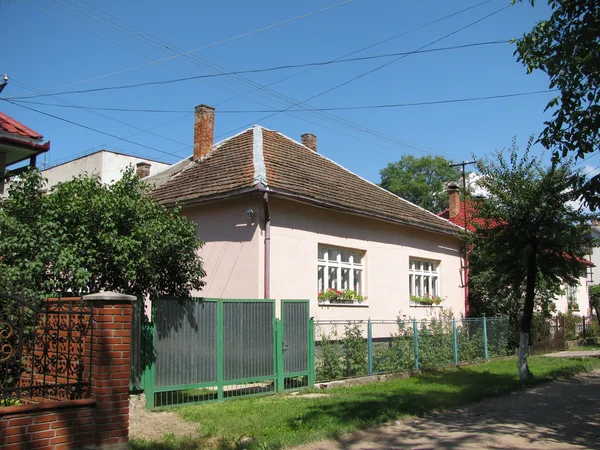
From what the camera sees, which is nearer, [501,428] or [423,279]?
[501,428]

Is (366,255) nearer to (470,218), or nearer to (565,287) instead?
(470,218)

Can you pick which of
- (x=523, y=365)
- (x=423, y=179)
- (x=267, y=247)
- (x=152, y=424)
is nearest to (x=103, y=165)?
(x=267, y=247)

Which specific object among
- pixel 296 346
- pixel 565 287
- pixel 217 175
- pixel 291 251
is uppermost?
pixel 217 175

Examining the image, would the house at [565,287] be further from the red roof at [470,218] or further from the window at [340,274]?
the window at [340,274]

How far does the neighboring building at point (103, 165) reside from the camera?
1310 inches

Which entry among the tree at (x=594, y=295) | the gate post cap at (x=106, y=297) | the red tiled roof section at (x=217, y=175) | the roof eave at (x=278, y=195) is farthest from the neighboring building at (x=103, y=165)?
the tree at (x=594, y=295)

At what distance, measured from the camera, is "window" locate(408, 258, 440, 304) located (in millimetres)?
19328

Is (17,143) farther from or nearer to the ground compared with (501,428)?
farther from the ground

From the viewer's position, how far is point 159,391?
9922 millimetres

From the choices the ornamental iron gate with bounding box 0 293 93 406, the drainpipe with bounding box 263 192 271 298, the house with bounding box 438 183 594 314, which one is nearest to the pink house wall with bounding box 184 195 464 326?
the drainpipe with bounding box 263 192 271 298

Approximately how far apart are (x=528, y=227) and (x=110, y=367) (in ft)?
36.5

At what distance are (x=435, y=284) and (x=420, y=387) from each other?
7.97 m

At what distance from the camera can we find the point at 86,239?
29.5 feet

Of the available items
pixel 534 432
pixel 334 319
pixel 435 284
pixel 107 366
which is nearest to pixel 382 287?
pixel 334 319
